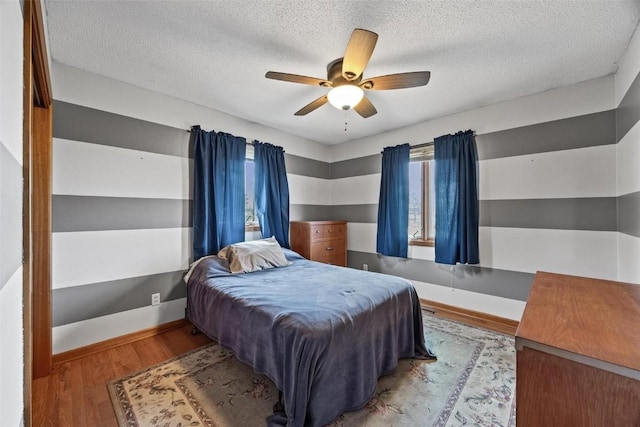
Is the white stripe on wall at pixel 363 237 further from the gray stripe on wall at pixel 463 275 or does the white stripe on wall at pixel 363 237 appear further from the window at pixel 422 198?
the window at pixel 422 198

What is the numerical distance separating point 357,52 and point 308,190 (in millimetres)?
2716

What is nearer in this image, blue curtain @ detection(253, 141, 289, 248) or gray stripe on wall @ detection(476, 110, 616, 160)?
gray stripe on wall @ detection(476, 110, 616, 160)

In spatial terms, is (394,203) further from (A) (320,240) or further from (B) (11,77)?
(B) (11,77)

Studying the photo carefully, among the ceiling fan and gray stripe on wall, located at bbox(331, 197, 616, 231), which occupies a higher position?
the ceiling fan

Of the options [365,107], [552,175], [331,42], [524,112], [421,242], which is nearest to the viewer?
[331,42]

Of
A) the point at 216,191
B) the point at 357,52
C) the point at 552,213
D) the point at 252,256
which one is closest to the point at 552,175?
the point at 552,213

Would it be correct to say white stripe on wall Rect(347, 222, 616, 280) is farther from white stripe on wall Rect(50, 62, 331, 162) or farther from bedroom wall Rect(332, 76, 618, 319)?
white stripe on wall Rect(50, 62, 331, 162)

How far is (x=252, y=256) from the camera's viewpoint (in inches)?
110

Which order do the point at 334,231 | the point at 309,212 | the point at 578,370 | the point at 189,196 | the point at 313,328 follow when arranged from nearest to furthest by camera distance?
the point at 578,370 → the point at 313,328 → the point at 189,196 → the point at 334,231 → the point at 309,212

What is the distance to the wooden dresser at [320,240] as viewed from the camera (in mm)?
3705

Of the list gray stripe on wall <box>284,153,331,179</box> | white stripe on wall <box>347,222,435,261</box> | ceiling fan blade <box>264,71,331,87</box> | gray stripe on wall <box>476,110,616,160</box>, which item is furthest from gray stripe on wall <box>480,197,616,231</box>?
gray stripe on wall <box>284,153,331,179</box>

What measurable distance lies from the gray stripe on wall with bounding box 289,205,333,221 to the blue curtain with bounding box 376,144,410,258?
1.09 m

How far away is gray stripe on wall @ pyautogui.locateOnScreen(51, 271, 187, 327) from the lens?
7.23 feet

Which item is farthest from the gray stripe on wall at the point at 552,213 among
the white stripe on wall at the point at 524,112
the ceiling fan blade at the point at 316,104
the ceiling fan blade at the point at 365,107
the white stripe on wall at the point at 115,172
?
the white stripe on wall at the point at 115,172
